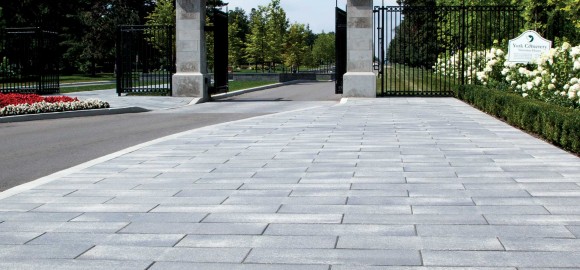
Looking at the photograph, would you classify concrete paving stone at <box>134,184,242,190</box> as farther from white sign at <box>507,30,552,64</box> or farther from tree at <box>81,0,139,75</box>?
tree at <box>81,0,139,75</box>

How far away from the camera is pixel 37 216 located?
21.5 feet

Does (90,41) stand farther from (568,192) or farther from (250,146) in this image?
(568,192)

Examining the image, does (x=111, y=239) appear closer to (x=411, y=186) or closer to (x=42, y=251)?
(x=42, y=251)

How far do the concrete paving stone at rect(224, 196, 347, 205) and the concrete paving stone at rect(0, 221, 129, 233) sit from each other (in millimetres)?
1342

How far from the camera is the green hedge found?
10891mm

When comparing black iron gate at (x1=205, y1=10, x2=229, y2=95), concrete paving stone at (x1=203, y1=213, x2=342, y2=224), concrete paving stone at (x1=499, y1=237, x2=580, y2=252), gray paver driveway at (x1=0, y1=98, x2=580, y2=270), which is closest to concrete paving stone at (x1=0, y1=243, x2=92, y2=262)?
gray paver driveway at (x1=0, y1=98, x2=580, y2=270)

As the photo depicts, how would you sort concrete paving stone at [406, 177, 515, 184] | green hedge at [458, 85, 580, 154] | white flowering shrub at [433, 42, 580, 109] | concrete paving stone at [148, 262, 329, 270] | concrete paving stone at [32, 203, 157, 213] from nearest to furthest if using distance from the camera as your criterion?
concrete paving stone at [148, 262, 329, 270]
concrete paving stone at [32, 203, 157, 213]
concrete paving stone at [406, 177, 515, 184]
green hedge at [458, 85, 580, 154]
white flowering shrub at [433, 42, 580, 109]

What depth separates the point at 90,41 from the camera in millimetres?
71250

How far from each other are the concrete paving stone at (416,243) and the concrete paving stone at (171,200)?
2.00 meters

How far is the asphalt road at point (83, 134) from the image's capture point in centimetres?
1044

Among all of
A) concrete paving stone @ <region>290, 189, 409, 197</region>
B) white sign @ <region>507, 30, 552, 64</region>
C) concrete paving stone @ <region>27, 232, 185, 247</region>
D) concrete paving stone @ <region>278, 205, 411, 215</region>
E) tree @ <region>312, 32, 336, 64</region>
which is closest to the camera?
concrete paving stone @ <region>27, 232, 185, 247</region>

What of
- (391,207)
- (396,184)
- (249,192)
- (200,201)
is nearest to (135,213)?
(200,201)

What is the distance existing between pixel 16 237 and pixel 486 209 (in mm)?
4239

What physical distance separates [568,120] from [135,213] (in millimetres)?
7397
